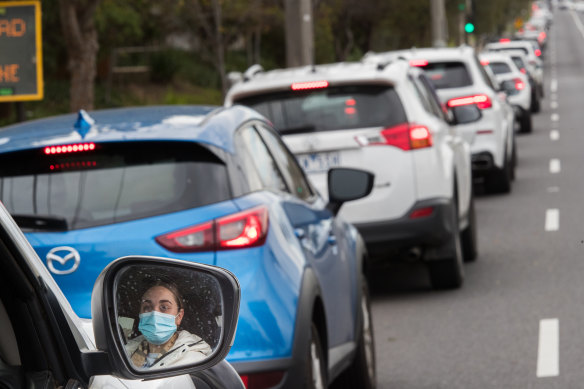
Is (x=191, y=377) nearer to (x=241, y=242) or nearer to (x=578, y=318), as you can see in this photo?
(x=241, y=242)

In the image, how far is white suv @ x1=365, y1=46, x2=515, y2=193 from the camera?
15.6m

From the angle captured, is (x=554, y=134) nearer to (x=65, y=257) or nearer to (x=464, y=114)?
(x=464, y=114)

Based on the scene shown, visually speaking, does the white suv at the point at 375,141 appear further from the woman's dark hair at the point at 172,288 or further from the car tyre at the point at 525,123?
the car tyre at the point at 525,123

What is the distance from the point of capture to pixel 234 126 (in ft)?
17.0

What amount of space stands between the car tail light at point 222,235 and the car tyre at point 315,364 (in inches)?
18.1

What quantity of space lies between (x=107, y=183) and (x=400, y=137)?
4822mm

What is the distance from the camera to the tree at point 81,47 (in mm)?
18562

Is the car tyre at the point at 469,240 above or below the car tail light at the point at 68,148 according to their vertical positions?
below

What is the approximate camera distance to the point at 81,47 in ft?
61.8

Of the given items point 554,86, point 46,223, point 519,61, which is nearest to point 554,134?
point 519,61

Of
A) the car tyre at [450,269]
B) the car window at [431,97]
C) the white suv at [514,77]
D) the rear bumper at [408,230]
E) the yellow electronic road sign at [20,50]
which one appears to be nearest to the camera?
the rear bumper at [408,230]

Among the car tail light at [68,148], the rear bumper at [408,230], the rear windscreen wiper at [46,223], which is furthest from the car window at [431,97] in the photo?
the rear windscreen wiper at [46,223]

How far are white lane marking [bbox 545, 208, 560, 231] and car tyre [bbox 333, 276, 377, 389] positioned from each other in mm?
6813

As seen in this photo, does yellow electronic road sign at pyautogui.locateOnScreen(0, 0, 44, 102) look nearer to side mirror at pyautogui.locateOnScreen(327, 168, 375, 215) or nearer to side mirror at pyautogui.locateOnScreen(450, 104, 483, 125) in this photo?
side mirror at pyautogui.locateOnScreen(450, 104, 483, 125)
